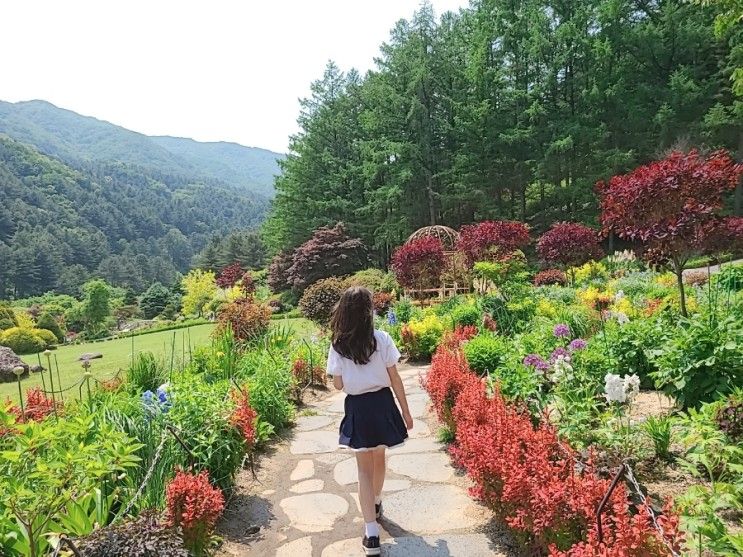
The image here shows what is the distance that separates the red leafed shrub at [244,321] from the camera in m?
7.43

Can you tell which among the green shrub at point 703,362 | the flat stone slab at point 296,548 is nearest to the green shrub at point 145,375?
the flat stone slab at point 296,548

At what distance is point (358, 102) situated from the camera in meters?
28.5

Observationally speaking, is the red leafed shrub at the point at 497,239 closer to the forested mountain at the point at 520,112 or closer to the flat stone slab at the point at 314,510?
the flat stone slab at the point at 314,510

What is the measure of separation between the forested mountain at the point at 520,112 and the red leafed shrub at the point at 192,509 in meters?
20.5

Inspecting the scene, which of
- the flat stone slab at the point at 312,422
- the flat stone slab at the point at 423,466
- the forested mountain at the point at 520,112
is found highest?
the forested mountain at the point at 520,112

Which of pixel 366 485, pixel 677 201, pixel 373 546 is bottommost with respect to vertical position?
pixel 373 546

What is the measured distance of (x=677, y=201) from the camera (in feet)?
17.3

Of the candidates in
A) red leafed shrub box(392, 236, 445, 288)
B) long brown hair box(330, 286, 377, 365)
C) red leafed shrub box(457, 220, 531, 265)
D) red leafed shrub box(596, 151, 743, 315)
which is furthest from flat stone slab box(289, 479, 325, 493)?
red leafed shrub box(392, 236, 445, 288)

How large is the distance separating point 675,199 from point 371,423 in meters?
4.46

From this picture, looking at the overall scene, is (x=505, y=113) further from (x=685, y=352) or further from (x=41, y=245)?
(x=41, y=245)

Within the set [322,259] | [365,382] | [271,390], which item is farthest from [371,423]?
[322,259]

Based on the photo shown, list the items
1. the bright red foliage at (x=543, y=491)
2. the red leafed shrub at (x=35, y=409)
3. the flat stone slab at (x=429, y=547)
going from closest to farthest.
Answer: the bright red foliage at (x=543, y=491) < the flat stone slab at (x=429, y=547) < the red leafed shrub at (x=35, y=409)

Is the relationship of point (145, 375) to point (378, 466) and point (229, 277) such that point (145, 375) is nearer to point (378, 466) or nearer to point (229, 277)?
point (378, 466)

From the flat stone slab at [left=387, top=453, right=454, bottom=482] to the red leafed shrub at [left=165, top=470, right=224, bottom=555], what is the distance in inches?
61.4
